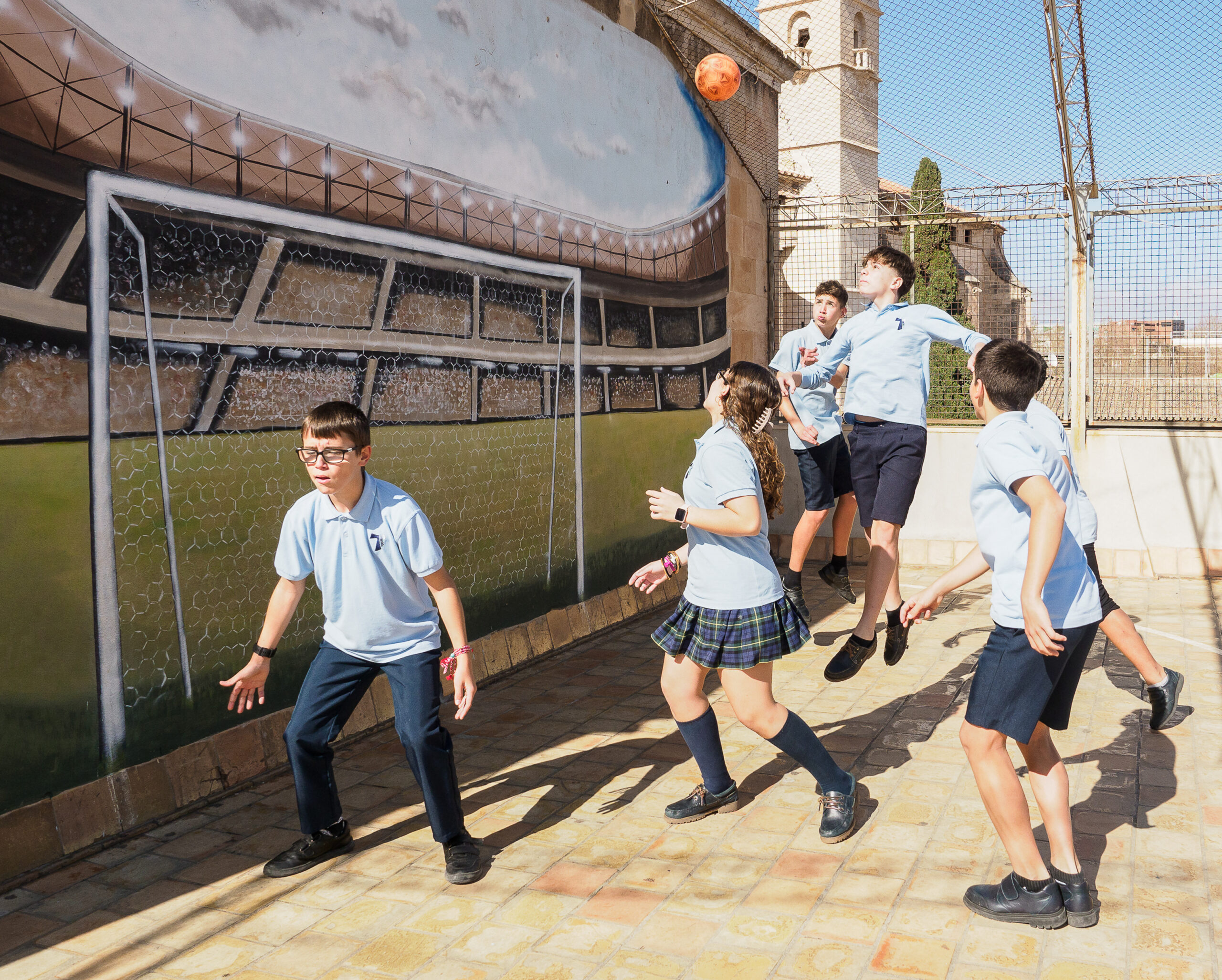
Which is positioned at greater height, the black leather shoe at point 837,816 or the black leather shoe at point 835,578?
the black leather shoe at point 835,578

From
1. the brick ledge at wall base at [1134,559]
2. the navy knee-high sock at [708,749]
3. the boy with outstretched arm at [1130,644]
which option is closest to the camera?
the navy knee-high sock at [708,749]

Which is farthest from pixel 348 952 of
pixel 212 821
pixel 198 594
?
pixel 198 594

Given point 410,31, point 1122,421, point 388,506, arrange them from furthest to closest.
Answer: point 1122,421
point 410,31
point 388,506

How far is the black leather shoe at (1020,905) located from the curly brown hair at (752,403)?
1.49 m

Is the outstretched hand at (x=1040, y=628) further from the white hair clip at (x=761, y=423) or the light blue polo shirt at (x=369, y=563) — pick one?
the light blue polo shirt at (x=369, y=563)

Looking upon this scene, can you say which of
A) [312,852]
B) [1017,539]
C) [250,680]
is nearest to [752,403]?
[1017,539]

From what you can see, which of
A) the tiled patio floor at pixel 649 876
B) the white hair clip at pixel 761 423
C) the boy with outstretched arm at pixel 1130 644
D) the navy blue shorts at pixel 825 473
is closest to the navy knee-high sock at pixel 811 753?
the tiled patio floor at pixel 649 876

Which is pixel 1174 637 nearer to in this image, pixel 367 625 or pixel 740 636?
pixel 740 636

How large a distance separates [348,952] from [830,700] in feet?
11.2

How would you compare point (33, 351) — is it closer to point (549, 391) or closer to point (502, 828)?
point (502, 828)

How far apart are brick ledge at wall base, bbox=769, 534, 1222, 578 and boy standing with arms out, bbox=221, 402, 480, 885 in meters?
5.67

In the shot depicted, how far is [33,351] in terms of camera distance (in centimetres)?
382

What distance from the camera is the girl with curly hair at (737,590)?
3836 millimetres

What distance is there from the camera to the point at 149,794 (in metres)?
4.36
